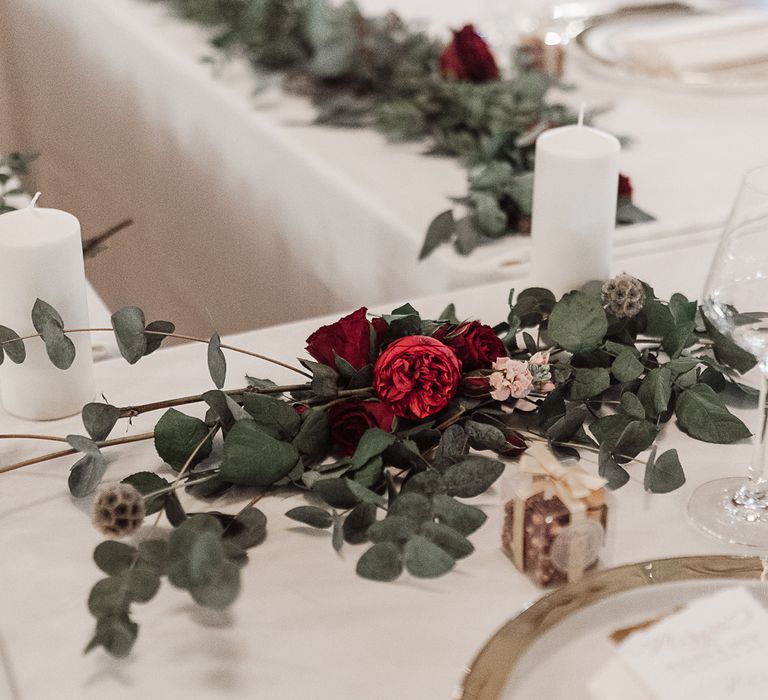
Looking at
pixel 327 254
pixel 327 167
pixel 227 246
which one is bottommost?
pixel 227 246

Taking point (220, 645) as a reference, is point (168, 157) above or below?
below

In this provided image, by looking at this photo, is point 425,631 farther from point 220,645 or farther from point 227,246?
point 227,246

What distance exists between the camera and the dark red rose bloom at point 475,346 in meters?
0.88

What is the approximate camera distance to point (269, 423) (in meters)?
0.84

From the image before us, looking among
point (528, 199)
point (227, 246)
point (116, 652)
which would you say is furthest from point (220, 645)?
point (227, 246)

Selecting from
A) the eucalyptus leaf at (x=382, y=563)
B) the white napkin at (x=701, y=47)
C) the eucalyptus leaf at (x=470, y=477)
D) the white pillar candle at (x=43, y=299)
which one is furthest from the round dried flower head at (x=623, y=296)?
the white napkin at (x=701, y=47)

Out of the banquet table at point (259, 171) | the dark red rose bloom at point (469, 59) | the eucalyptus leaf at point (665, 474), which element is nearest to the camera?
the eucalyptus leaf at point (665, 474)

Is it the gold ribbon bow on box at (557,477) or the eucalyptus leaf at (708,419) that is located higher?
the gold ribbon bow on box at (557,477)

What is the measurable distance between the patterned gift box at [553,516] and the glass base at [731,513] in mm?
100

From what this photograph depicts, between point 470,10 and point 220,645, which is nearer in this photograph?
point 220,645

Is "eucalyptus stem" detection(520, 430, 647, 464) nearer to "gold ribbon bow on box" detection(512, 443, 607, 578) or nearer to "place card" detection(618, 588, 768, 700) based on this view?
"gold ribbon bow on box" detection(512, 443, 607, 578)

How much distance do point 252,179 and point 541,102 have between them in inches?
17.3

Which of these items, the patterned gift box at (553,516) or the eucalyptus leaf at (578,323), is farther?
the eucalyptus leaf at (578,323)

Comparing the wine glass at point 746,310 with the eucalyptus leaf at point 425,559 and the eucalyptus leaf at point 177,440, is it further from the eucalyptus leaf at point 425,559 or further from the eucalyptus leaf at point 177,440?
the eucalyptus leaf at point 177,440
